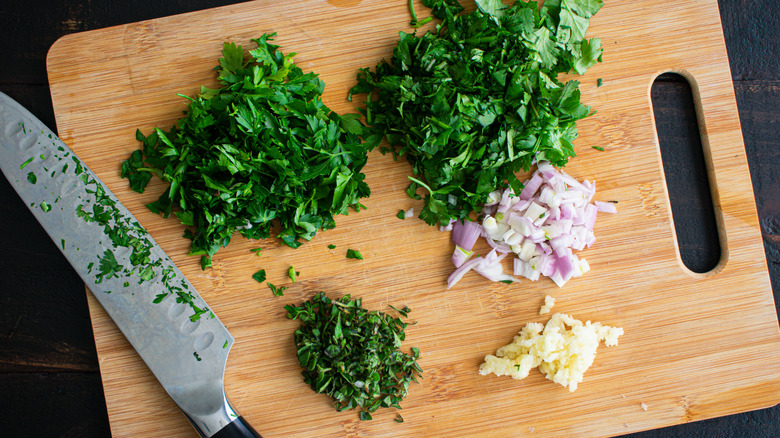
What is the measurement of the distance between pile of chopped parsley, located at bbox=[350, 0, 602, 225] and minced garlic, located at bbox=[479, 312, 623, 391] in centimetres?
63

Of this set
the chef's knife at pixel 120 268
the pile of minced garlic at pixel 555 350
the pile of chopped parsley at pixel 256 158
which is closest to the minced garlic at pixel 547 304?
the pile of minced garlic at pixel 555 350

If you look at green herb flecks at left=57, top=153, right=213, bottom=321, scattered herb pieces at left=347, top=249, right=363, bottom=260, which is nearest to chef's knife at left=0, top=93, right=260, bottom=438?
green herb flecks at left=57, top=153, right=213, bottom=321

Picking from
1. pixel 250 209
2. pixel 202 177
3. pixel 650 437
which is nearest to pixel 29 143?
pixel 202 177

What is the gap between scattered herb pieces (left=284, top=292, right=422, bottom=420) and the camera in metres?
1.90

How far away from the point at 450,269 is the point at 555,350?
567 mm

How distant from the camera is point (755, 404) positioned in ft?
6.75

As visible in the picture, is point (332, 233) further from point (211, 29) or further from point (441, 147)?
point (211, 29)

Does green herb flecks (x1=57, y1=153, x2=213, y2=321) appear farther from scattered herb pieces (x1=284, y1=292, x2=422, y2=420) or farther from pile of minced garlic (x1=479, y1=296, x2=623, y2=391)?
pile of minced garlic (x1=479, y1=296, x2=623, y2=391)

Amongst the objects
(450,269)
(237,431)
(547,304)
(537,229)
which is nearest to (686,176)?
(537,229)

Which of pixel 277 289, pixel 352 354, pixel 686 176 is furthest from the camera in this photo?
pixel 686 176

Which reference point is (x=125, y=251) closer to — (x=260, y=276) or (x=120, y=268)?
(x=120, y=268)

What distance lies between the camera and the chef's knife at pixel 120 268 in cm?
191

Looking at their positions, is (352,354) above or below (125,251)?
below

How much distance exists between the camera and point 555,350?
194cm
